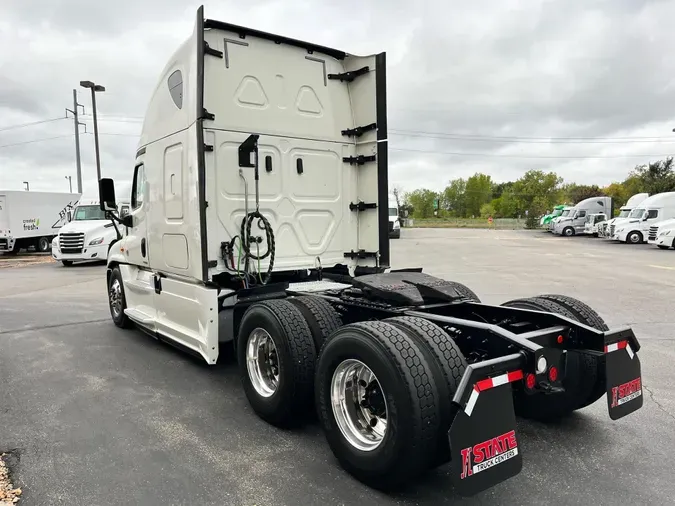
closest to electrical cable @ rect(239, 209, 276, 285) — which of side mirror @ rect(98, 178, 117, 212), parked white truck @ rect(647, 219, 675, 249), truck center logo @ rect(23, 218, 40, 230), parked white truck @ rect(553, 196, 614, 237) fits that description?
side mirror @ rect(98, 178, 117, 212)

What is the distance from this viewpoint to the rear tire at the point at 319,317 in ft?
12.3

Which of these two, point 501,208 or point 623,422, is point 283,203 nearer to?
point 623,422

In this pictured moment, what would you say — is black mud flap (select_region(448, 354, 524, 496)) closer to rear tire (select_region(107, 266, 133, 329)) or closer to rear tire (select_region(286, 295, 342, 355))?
rear tire (select_region(286, 295, 342, 355))

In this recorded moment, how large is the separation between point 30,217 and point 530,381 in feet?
91.4

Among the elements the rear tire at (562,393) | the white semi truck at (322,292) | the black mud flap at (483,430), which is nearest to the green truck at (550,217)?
the white semi truck at (322,292)

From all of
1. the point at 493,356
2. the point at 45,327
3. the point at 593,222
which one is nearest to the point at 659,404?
the point at 493,356

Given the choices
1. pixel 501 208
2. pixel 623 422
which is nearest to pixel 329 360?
pixel 623 422

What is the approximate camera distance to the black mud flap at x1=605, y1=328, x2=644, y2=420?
3.10 m

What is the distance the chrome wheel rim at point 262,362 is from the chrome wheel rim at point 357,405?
942 millimetres

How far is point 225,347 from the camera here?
5559 millimetres

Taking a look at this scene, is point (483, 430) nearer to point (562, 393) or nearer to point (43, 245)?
point (562, 393)

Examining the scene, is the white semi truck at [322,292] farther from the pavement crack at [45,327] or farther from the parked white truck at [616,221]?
the parked white truck at [616,221]

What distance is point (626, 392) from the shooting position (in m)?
3.18

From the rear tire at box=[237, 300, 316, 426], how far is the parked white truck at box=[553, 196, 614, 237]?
41235 mm
